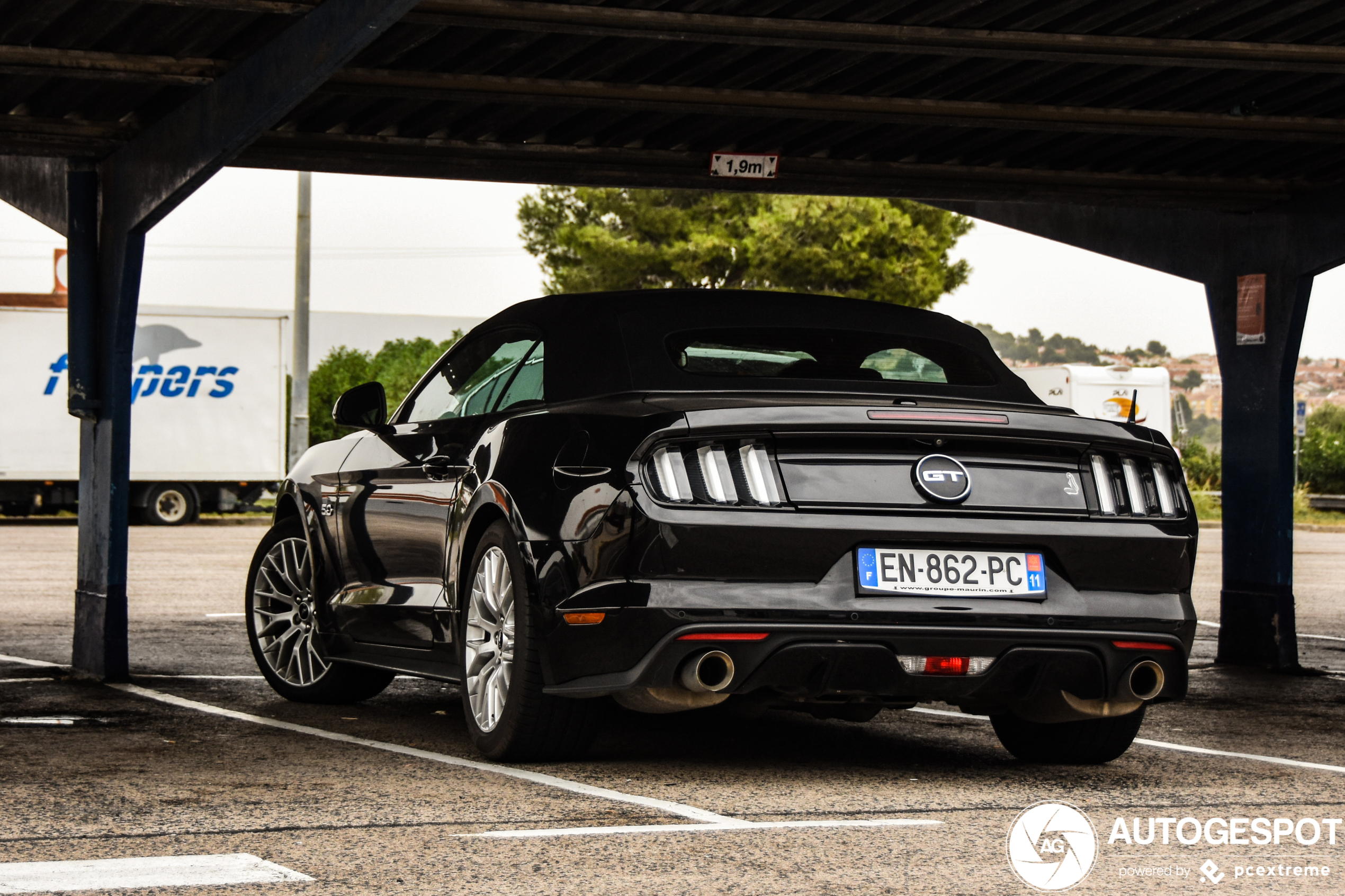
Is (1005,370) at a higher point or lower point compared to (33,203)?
lower

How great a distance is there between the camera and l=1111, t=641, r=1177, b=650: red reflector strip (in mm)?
5387

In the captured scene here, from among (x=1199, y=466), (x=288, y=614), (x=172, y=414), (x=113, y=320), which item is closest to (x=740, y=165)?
(x=113, y=320)

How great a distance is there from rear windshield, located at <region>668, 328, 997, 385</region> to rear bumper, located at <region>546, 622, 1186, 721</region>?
3.82 feet

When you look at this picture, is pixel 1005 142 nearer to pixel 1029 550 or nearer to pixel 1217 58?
pixel 1217 58

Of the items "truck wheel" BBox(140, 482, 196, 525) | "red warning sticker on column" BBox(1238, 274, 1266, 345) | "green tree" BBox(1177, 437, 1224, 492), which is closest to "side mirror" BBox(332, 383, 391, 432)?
"red warning sticker on column" BBox(1238, 274, 1266, 345)

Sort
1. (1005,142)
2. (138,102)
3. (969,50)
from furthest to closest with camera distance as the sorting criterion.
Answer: (1005,142) < (138,102) < (969,50)

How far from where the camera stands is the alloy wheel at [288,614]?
294 inches

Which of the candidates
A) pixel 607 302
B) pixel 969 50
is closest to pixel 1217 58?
pixel 969 50

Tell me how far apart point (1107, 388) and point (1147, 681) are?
29.0 meters

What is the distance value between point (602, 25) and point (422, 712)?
2897 millimetres

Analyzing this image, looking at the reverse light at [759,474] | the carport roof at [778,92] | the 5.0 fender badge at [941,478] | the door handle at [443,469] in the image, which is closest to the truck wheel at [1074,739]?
the 5.0 fender badge at [941,478]

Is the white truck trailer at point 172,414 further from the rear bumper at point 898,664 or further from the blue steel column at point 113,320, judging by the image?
the rear bumper at point 898,664

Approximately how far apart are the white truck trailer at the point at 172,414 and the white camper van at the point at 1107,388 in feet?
47.1

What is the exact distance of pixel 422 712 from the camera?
24.0ft
